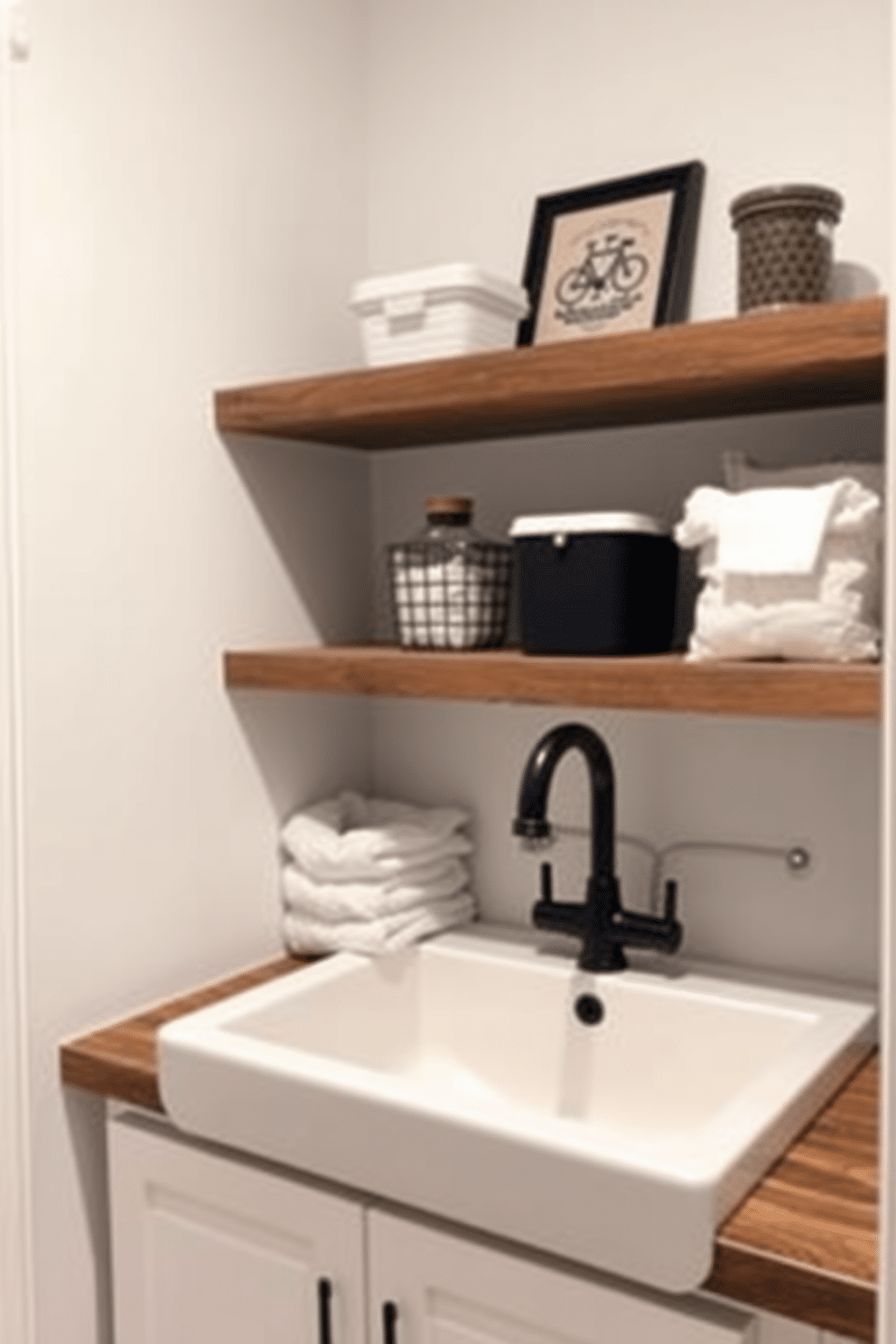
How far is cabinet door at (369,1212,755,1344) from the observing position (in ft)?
3.34

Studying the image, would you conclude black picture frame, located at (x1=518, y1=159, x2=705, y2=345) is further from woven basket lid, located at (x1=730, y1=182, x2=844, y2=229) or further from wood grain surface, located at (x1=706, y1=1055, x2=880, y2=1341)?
wood grain surface, located at (x1=706, y1=1055, x2=880, y2=1341)

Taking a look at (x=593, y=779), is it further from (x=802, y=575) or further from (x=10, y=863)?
(x=10, y=863)

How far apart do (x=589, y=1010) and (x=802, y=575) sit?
2.02ft

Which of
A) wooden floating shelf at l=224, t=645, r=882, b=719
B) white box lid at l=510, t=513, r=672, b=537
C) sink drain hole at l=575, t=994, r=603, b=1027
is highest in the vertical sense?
white box lid at l=510, t=513, r=672, b=537

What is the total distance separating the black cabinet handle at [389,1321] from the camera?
1172 millimetres

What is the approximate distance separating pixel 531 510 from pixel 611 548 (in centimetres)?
34

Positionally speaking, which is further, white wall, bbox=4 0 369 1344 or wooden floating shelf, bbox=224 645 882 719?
white wall, bbox=4 0 369 1344

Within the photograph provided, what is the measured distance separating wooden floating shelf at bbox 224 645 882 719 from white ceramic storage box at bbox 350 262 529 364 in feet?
1.26

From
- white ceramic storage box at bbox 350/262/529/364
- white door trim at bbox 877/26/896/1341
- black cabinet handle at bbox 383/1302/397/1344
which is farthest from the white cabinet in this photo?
white ceramic storage box at bbox 350/262/529/364

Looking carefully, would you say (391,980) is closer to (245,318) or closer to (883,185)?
(245,318)

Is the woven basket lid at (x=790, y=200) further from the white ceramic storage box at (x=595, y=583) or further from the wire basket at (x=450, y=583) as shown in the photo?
the wire basket at (x=450, y=583)

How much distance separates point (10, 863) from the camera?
134 centimetres

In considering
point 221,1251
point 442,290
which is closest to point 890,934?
point 221,1251

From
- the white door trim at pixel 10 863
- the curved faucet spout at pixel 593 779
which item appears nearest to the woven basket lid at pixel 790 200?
the curved faucet spout at pixel 593 779
